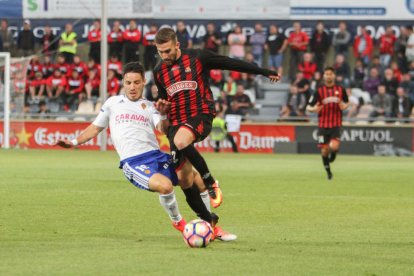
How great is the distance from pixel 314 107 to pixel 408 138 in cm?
1298

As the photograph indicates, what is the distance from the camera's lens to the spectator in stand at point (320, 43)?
35469 millimetres

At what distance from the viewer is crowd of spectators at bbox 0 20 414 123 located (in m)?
35.0

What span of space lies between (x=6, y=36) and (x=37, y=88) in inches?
95.4

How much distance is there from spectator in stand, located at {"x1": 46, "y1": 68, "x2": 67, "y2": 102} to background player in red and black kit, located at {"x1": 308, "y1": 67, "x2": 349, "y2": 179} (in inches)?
618

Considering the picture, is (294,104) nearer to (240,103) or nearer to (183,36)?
(240,103)

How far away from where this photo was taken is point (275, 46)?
36.0 metres

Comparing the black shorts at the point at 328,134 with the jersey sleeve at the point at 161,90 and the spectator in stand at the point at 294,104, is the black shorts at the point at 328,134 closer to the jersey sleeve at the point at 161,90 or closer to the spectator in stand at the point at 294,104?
the jersey sleeve at the point at 161,90

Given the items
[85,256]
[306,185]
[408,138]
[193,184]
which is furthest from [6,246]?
[408,138]

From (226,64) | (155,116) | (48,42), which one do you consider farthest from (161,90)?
(48,42)

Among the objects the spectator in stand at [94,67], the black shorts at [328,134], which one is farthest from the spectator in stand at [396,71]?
the black shorts at [328,134]

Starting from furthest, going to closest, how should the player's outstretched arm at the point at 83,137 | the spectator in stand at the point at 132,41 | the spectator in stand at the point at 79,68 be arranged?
the spectator in stand at the point at 79,68
the spectator in stand at the point at 132,41
the player's outstretched arm at the point at 83,137

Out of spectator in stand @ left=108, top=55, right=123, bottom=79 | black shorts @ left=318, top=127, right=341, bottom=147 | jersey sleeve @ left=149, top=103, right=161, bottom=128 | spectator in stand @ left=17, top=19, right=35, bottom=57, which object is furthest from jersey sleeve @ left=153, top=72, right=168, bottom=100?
spectator in stand @ left=108, top=55, right=123, bottom=79

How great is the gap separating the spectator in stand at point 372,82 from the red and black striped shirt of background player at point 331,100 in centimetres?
1279

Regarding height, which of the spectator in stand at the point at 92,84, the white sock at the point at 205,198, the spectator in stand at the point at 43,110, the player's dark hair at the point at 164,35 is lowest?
the spectator in stand at the point at 43,110
